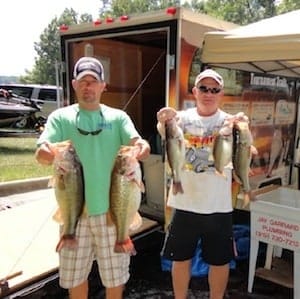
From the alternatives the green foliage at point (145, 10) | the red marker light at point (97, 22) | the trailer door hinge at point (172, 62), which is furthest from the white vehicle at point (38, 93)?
the trailer door hinge at point (172, 62)

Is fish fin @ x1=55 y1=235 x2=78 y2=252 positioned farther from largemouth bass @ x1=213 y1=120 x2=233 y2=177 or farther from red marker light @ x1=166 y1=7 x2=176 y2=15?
red marker light @ x1=166 y1=7 x2=176 y2=15

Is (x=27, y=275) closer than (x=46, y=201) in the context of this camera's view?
Yes

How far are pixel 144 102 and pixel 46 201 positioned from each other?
6.27ft

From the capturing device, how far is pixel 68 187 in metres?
2.33

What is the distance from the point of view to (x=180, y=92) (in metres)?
3.83

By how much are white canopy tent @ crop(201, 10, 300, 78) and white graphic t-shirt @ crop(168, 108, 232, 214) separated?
687mm

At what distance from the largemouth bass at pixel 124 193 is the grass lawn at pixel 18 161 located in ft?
18.4

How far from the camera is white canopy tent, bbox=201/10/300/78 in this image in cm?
315

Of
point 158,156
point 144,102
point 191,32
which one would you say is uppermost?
point 191,32

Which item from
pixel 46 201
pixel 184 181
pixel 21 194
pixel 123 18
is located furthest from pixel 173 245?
pixel 21 194

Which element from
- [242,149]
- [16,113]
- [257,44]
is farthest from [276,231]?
[16,113]

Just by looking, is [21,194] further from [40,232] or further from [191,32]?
[191,32]

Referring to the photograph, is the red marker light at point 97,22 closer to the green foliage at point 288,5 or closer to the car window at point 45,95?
the car window at point 45,95

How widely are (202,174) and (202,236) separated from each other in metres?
0.45
